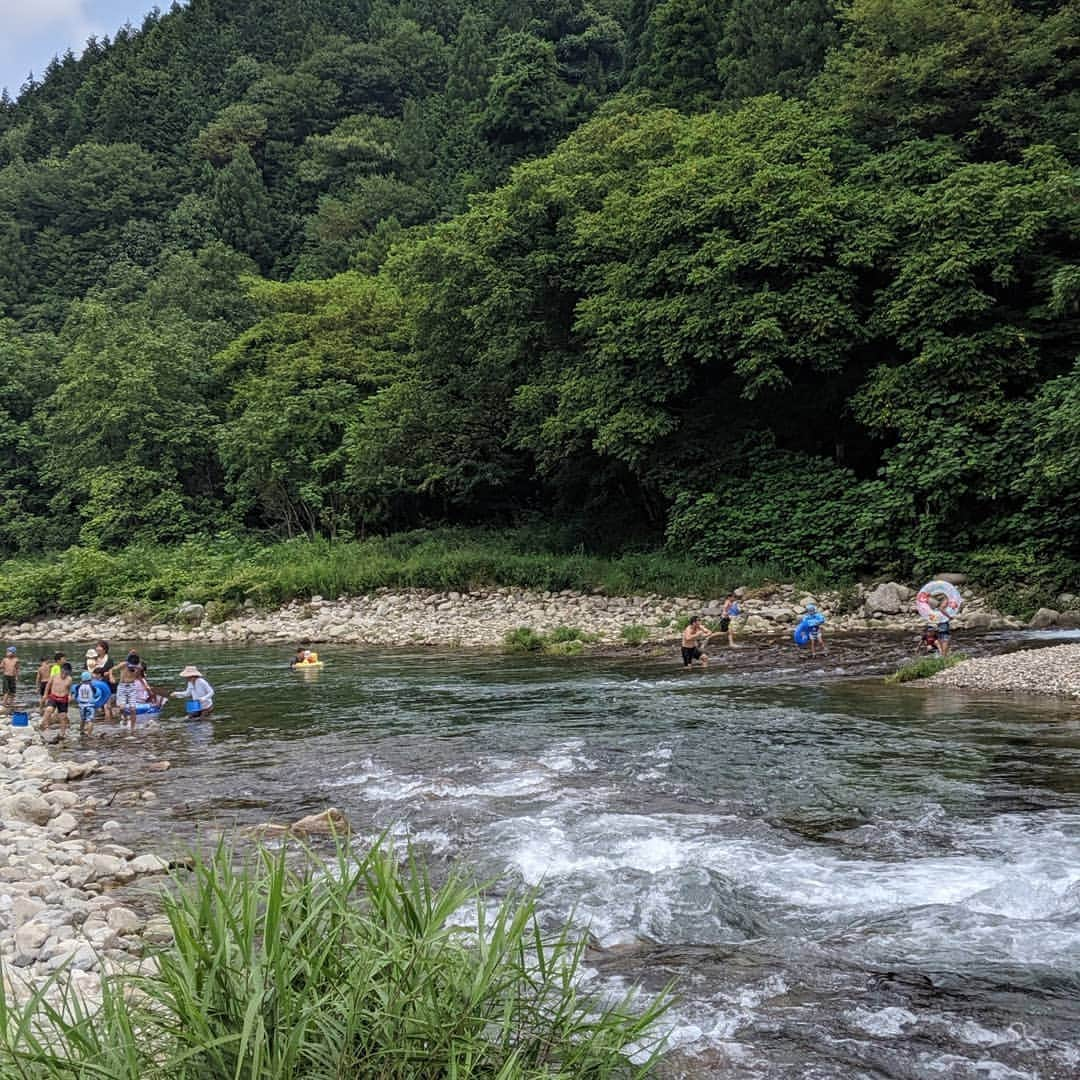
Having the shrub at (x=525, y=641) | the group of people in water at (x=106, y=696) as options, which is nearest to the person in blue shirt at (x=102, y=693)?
the group of people in water at (x=106, y=696)

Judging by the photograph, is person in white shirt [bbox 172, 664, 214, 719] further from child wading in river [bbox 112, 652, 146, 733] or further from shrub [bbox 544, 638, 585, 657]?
shrub [bbox 544, 638, 585, 657]

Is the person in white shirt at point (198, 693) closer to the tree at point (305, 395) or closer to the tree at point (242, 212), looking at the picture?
the tree at point (305, 395)

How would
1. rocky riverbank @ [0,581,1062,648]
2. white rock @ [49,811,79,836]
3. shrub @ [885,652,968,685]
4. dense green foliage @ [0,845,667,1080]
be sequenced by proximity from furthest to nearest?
rocky riverbank @ [0,581,1062,648]
shrub @ [885,652,968,685]
white rock @ [49,811,79,836]
dense green foliage @ [0,845,667,1080]

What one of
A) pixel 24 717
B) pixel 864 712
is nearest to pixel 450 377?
pixel 24 717

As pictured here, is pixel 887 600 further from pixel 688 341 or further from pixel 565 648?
pixel 688 341

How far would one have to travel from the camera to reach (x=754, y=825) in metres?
8.70

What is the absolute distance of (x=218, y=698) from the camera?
61.2 ft

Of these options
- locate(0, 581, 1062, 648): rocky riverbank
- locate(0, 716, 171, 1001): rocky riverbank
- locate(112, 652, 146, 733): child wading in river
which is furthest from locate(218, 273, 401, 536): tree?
locate(0, 716, 171, 1001): rocky riverbank

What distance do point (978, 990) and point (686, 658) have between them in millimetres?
13573

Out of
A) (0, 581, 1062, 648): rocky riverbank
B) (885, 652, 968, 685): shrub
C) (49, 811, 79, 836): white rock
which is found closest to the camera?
(49, 811, 79, 836): white rock

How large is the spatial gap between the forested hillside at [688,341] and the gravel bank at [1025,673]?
696 centimetres

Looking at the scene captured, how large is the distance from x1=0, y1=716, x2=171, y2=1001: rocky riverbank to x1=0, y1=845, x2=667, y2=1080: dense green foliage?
48 centimetres

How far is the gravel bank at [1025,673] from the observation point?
14289mm

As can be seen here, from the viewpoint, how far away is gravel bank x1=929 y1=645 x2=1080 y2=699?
14289 mm
